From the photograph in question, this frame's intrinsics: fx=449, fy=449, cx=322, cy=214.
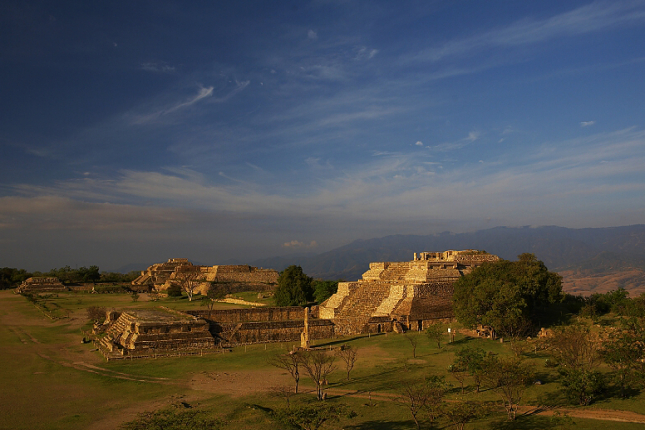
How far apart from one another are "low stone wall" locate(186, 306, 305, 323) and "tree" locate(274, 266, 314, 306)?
17.5 feet

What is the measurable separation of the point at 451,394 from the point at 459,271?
67.4 ft

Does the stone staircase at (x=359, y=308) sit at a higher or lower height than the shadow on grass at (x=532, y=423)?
higher

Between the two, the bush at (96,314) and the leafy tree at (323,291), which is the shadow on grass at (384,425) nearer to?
the leafy tree at (323,291)

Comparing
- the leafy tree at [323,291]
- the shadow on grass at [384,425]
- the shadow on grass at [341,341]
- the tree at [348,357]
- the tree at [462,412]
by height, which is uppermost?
the leafy tree at [323,291]

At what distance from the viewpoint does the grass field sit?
49.7 ft

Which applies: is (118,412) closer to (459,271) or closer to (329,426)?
(329,426)

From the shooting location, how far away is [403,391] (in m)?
17.8

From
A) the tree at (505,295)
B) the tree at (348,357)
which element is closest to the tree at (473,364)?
the tree at (348,357)

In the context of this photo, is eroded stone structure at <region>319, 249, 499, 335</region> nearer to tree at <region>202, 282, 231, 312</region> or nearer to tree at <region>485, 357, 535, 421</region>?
tree at <region>485, 357, 535, 421</region>

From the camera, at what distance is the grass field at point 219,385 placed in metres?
15.1

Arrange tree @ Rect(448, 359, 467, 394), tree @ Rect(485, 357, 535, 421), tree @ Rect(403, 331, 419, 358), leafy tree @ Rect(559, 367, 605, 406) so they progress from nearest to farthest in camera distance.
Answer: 1. tree @ Rect(485, 357, 535, 421)
2. leafy tree @ Rect(559, 367, 605, 406)
3. tree @ Rect(448, 359, 467, 394)
4. tree @ Rect(403, 331, 419, 358)

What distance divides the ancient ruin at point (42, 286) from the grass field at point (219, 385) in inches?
1619

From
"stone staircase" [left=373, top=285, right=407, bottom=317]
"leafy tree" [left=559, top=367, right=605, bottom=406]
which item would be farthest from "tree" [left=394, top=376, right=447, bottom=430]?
"stone staircase" [left=373, top=285, right=407, bottom=317]

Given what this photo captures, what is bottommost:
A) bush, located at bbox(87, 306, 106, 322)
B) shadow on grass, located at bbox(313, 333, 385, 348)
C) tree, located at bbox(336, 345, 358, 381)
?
shadow on grass, located at bbox(313, 333, 385, 348)
